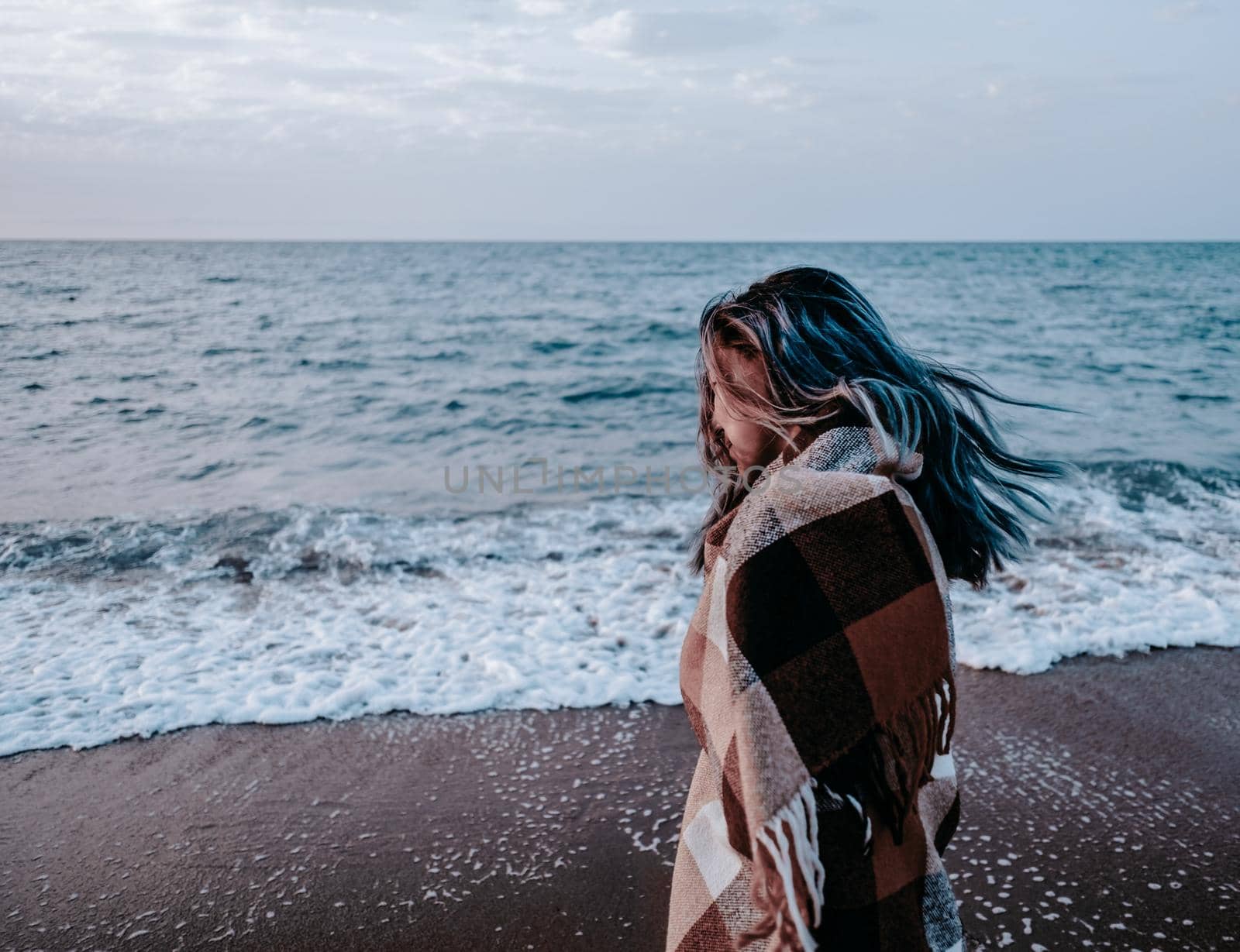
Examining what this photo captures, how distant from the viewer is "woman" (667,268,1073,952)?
129 cm

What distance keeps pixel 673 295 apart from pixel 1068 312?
39.0 ft

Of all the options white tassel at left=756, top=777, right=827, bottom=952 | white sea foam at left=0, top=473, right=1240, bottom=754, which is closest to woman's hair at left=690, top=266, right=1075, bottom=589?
white tassel at left=756, top=777, right=827, bottom=952

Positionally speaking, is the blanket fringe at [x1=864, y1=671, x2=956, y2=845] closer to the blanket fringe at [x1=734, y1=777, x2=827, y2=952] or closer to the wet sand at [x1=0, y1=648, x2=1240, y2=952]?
the blanket fringe at [x1=734, y1=777, x2=827, y2=952]

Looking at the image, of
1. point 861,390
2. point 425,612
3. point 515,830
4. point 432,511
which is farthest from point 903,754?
point 432,511

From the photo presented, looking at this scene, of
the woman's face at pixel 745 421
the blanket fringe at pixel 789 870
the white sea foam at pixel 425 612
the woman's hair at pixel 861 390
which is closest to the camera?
the blanket fringe at pixel 789 870

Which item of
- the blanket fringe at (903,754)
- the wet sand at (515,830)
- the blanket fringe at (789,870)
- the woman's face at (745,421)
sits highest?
the woman's face at (745,421)

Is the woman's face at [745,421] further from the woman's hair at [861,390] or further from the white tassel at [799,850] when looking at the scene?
the white tassel at [799,850]

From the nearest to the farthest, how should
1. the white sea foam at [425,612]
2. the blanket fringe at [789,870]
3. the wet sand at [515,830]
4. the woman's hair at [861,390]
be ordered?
1. the blanket fringe at [789,870]
2. the woman's hair at [861,390]
3. the wet sand at [515,830]
4. the white sea foam at [425,612]

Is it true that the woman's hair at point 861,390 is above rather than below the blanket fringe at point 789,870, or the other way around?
above

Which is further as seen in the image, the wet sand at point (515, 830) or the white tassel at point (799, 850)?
the wet sand at point (515, 830)

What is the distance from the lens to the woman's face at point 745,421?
1.67 meters

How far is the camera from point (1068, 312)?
24312 millimetres

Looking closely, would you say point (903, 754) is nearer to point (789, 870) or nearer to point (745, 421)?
point (789, 870)

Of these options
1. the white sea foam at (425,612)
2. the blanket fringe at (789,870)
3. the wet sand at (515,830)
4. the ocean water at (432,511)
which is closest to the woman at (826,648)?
the blanket fringe at (789,870)
